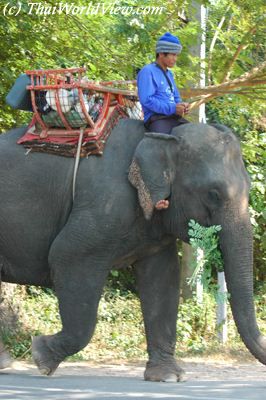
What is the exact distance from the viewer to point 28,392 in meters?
8.33

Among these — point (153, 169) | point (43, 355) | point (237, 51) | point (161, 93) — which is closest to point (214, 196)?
point (153, 169)

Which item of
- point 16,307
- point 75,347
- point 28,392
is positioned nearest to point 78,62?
point 16,307

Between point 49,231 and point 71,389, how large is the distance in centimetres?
169

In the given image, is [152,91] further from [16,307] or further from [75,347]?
[16,307]

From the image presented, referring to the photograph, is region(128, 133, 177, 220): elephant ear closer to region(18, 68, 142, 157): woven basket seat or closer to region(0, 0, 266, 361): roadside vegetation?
region(18, 68, 142, 157): woven basket seat

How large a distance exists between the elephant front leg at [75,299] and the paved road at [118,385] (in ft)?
1.01

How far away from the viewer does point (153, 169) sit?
9.27m

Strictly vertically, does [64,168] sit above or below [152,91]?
below

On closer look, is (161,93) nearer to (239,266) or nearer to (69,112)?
(69,112)

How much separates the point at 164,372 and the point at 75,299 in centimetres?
114

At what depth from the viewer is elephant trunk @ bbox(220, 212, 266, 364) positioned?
888 centimetres

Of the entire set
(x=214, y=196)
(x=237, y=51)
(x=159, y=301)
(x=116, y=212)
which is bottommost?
(x=159, y=301)

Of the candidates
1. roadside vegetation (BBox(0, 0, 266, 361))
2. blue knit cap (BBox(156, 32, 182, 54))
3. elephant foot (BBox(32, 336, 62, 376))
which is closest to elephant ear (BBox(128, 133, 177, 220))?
blue knit cap (BBox(156, 32, 182, 54))

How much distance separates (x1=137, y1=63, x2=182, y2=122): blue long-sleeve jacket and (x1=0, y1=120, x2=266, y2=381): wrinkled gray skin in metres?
0.23
